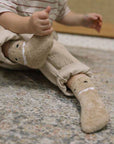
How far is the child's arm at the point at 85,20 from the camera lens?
2.53ft

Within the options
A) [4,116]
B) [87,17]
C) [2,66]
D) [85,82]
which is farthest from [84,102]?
[87,17]

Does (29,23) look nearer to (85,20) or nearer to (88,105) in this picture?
(88,105)

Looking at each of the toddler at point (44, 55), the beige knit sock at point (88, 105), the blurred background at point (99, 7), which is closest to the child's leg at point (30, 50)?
the toddler at point (44, 55)

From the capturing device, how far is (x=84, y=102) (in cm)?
46

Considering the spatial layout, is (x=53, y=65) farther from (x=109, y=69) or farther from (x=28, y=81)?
(x=109, y=69)

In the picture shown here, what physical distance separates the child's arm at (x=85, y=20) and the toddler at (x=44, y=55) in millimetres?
197

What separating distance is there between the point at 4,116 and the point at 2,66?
0.24 metres

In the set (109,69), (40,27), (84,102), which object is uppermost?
(40,27)

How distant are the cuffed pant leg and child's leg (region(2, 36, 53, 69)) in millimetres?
53


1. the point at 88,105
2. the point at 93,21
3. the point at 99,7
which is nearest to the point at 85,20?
the point at 93,21

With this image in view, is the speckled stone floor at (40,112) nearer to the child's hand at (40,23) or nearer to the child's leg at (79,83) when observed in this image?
the child's leg at (79,83)

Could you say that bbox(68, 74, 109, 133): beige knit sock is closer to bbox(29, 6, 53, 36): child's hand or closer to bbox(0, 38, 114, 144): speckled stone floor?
bbox(0, 38, 114, 144): speckled stone floor

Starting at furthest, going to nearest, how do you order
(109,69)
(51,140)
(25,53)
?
1. (109,69)
2. (25,53)
3. (51,140)

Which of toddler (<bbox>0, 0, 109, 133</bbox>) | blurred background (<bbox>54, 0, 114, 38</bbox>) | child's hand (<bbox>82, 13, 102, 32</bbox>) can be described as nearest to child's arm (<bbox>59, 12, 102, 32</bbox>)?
child's hand (<bbox>82, 13, 102, 32</bbox>)
